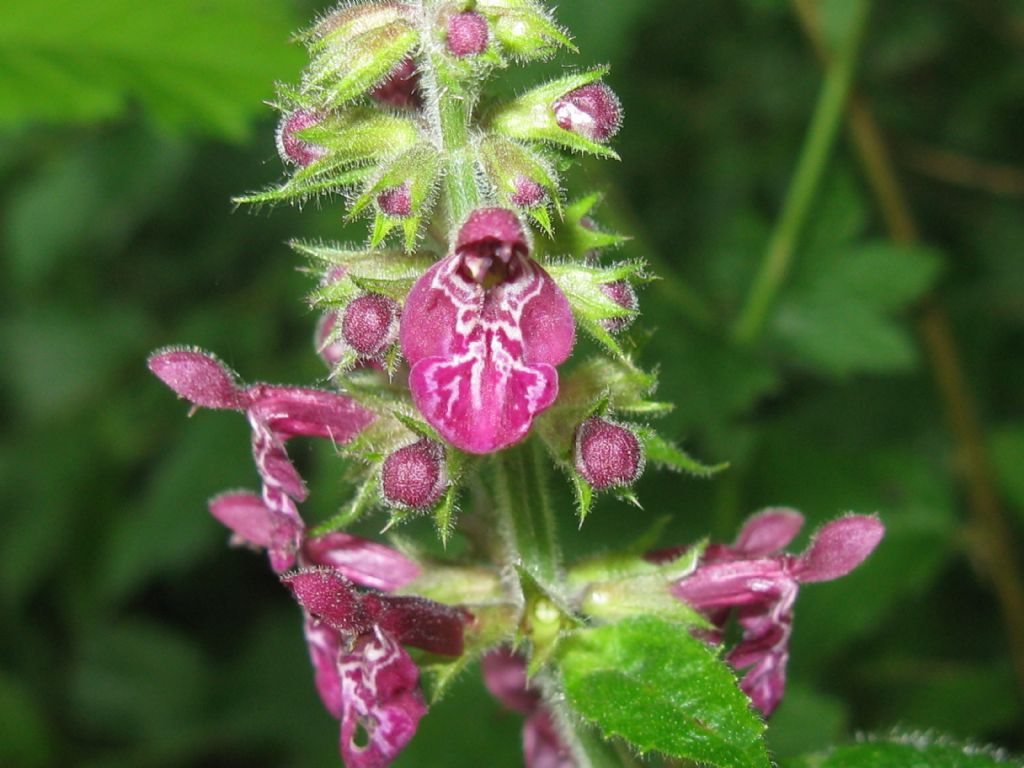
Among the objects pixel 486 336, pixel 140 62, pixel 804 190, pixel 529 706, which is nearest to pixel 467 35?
pixel 486 336

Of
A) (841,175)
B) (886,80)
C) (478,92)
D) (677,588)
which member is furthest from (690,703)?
(886,80)

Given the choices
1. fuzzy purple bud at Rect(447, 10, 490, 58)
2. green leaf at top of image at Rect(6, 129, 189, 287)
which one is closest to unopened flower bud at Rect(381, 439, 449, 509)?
fuzzy purple bud at Rect(447, 10, 490, 58)

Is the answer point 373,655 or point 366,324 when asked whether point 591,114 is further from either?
point 373,655

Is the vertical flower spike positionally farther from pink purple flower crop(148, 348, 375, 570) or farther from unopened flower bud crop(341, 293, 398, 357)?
pink purple flower crop(148, 348, 375, 570)

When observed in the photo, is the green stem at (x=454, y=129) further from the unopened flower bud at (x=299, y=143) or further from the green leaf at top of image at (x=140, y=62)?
the green leaf at top of image at (x=140, y=62)

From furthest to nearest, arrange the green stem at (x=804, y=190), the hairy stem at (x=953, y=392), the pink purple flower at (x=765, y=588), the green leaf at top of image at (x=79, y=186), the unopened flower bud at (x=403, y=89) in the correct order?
the green leaf at top of image at (x=79, y=186) < the hairy stem at (x=953, y=392) < the green stem at (x=804, y=190) < the pink purple flower at (x=765, y=588) < the unopened flower bud at (x=403, y=89)

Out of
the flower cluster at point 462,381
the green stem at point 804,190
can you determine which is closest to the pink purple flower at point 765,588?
the flower cluster at point 462,381

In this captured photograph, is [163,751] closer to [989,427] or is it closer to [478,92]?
[989,427]
